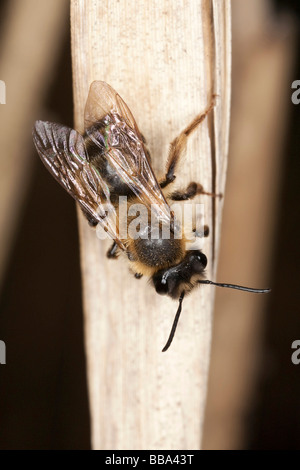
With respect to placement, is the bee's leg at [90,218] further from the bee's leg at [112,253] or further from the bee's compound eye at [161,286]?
the bee's compound eye at [161,286]

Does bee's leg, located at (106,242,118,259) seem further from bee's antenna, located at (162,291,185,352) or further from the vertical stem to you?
bee's antenna, located at (162,291,185,352)

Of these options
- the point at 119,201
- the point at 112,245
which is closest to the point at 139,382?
the point at 112,245

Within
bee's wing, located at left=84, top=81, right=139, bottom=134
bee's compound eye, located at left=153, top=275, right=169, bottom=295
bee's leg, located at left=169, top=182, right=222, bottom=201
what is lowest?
bee's compound eye, located at left=153, top=275, right=169, bottom=295

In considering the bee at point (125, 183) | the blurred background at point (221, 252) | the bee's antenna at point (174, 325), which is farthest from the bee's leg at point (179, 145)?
the blurred background at point (221, 252)

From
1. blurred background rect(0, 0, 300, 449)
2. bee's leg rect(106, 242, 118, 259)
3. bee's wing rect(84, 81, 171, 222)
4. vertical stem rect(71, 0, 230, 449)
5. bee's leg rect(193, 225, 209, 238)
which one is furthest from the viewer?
blurred background rect(0, 0, 300, 449)

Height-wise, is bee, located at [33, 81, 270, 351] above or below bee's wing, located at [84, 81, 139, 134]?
below

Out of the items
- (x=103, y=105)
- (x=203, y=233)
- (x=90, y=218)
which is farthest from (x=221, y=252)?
(x=103, y=105)

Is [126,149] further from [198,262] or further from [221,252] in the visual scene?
[221,252]

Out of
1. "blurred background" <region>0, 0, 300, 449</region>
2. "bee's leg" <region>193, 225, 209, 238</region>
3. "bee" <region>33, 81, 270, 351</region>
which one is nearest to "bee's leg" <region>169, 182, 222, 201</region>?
"bee" <region>33, 81, 270, 351</region>

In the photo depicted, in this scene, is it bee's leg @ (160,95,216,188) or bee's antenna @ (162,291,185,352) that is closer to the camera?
bee's leg @ (160,95,216,188)
